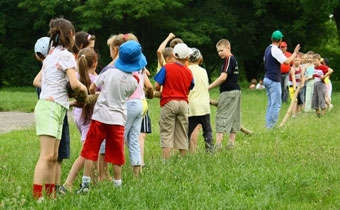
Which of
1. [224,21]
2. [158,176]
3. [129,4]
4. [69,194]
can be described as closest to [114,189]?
[69,194]

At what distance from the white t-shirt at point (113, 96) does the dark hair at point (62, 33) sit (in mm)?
686

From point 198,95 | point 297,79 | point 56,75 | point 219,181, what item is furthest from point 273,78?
point 56,75

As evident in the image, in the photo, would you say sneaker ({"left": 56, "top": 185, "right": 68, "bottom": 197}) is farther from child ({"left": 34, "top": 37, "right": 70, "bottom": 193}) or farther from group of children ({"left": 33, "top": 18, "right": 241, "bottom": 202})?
child ({"left": 34, "top": 37, "right": 70, "bottom": 193})

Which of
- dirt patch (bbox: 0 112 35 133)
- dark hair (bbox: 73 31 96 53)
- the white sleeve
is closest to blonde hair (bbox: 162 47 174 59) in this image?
dark hair (bbox: 73 31 96 53)

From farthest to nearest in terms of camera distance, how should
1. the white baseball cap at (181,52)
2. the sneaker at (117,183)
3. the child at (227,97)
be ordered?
the child at (227,97), the white baseball cap at (181,52), the sneaker at (117,183)

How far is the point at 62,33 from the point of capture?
6738mm

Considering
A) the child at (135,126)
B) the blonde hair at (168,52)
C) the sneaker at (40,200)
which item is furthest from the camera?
the blonde hair at (168,52)

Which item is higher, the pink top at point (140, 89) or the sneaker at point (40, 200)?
the pink top at point (140, 89)

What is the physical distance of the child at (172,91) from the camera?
9.27 metres

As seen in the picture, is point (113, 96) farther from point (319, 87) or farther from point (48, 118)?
point (319, 87)

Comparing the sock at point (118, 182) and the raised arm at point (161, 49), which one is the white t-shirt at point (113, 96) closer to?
the sock at point (118, 182)

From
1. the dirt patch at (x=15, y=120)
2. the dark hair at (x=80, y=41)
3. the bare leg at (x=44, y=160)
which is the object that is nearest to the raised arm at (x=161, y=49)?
the dark hair at (x=80, y=41)

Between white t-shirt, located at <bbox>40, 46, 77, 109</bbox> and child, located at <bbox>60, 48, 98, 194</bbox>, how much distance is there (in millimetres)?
644

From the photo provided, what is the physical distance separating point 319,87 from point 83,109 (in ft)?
40.3
